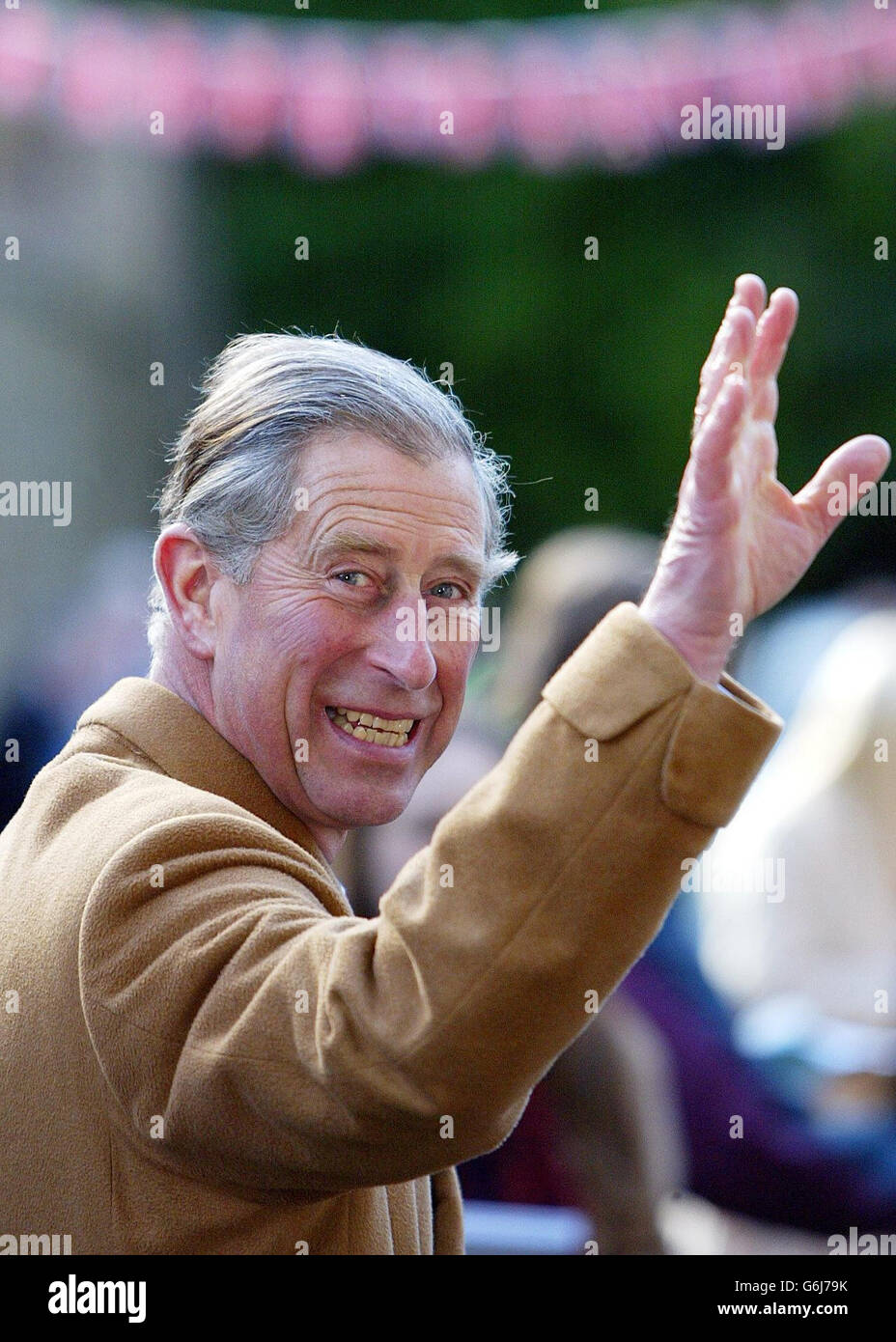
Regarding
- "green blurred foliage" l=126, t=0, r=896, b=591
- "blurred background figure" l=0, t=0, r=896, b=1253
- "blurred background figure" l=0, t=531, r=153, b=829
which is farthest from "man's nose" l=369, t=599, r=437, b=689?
"green blurred foliage" l=126, t=0, r=896, b=591

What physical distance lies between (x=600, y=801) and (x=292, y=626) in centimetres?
66

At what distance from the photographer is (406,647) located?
208cm

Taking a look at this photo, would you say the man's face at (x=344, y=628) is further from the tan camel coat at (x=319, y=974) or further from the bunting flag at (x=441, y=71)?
the bunting flag at (x=441, y=71)

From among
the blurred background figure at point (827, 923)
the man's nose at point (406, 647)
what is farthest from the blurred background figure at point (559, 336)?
the man's nose at point (406, 647)

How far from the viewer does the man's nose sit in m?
2.08

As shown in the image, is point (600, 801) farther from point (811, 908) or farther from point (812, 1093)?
point (811, 908)

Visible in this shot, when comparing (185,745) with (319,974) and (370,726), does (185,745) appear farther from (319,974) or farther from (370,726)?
(319,974)

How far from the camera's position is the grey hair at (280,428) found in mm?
2141

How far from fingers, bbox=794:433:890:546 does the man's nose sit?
52 cm

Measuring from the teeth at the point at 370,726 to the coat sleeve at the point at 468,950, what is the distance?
0.50 metres

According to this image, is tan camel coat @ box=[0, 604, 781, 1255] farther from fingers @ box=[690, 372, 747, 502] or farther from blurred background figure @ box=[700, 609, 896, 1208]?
blurred background figure @ box=[700, 609, 896, 1208]

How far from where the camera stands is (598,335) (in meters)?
11.4

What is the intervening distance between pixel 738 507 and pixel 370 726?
2.31 feet
